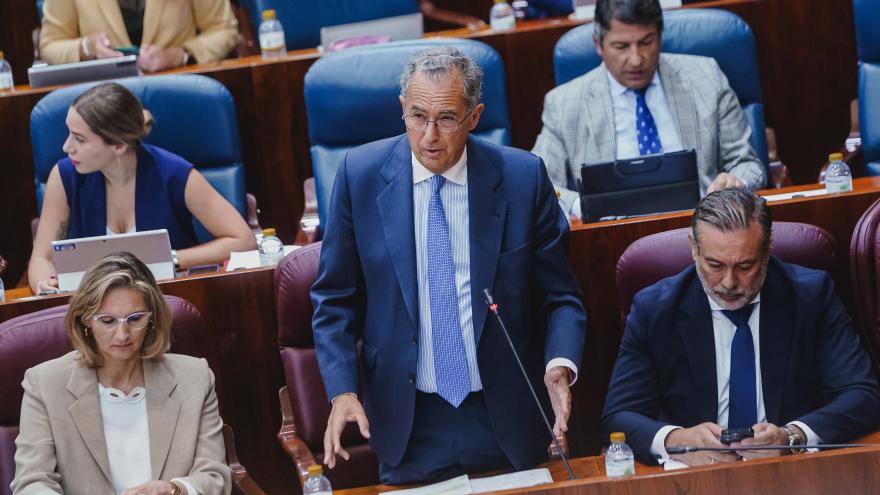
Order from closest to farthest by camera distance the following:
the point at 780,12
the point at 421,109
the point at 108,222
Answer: the point at 421,109 → the point at 108,222 → the point at 780,12

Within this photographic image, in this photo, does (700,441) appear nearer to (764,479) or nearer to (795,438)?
(795,438)

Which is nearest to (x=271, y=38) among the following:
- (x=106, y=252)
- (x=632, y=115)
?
(x=632, y=115)

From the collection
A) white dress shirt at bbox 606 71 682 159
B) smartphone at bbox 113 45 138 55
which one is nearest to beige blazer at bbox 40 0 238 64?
smartphone at bbox 113 45 138 55

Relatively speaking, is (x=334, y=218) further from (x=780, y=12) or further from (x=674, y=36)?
(x=780, y=12)

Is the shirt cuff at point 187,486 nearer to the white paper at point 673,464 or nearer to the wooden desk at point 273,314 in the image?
the wooden desk at point 273,314

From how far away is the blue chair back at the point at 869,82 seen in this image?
3.31 meters

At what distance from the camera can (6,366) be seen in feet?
7.17

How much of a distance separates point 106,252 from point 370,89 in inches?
36.7

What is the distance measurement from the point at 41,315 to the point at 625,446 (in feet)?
3.32

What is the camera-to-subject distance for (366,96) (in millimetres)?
3182

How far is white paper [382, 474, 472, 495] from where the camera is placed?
1.86m

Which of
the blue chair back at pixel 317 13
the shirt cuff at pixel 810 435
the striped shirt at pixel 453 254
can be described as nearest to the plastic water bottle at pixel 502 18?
the blue chair back at pixel 317 13

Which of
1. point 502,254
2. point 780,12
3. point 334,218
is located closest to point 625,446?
point 502,254

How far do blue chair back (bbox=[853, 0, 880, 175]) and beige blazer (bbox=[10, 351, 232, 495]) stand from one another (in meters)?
1.92
